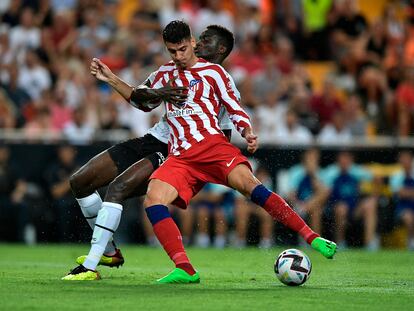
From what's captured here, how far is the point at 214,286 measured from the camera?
28.5ft

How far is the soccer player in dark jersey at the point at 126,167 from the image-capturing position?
921cm

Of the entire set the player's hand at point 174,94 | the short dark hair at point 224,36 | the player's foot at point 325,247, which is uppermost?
the short dark hair at point 224,36

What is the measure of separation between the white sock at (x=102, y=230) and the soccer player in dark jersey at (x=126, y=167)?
0.09 metres

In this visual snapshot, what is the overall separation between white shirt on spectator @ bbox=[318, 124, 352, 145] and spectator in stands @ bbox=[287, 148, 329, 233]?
1.65 feet

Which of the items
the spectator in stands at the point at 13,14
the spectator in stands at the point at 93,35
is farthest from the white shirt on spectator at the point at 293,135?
the spectator in stands at the point at 13,14

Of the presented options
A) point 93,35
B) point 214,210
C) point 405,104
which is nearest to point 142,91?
point 214,210

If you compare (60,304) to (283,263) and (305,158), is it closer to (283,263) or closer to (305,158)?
(283,263)

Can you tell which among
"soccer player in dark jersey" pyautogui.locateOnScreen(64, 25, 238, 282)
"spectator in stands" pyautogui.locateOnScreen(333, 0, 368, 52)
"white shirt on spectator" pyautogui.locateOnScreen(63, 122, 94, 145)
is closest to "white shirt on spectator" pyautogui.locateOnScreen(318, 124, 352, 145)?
"spectator in stands" pyautogui.locateOnScreen(333, 0, 368, 52)

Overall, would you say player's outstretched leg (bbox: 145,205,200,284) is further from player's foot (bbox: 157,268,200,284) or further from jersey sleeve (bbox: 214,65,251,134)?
jersey sleeve (bbox: 214,65,251,134)

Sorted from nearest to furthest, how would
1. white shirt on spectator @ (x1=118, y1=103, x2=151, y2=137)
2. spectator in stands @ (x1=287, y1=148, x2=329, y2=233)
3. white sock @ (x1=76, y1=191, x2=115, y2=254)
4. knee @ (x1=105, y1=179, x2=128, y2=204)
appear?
knee @ (x1=105, y1=179, x2=128, y2=204)
white sock @ (x1=76, y1=191, x2=115, y2=254)
spectator in stands @ (x1=287, y1=148, x2=329, y2=233)
white shirt on spectator @ (x1=118, y1=103, x2=151, y2=137)

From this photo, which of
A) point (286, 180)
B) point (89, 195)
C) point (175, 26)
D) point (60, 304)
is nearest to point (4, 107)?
point (286, 180)

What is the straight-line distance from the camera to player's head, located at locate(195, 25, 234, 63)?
10000mm

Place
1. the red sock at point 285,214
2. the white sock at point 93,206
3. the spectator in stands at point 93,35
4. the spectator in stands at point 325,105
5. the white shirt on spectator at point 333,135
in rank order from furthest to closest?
the spectator in stands at point 93,35, the spectator in stands at point 325,105, the white shirt on spectator at point 333,135, the white sock at point 93,206, the red sock at point 285,214

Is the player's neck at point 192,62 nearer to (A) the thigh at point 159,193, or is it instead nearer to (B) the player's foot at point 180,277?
(A) the thigh at point 159,193
